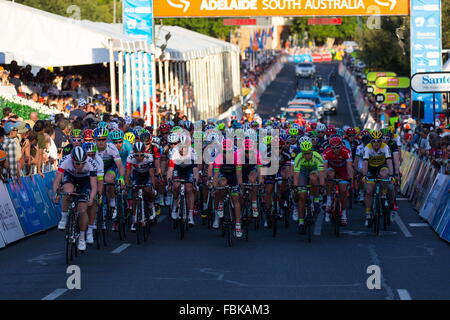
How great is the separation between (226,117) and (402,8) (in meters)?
16.0

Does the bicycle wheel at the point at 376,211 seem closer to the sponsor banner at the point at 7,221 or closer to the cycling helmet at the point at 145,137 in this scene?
the cycling helmet at the point at 145,137

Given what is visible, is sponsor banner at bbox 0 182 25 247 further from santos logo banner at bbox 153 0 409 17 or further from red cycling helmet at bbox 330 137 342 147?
santos logo banner at bbox 153 0 409 17

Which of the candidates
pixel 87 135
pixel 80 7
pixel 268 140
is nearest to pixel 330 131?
pixel 268 140

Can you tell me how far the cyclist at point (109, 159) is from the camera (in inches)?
735

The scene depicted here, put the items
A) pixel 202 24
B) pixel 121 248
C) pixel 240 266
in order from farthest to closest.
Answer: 1. pixel 202 24
2. pixel 121 248
3. pixel 240 266

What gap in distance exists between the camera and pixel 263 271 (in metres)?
15.1

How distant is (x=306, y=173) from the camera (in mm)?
20016

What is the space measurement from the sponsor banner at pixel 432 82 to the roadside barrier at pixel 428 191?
181 cm

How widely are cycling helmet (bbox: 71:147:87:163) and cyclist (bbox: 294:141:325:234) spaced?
4.63 meters

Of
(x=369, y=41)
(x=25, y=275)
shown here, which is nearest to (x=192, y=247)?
(x=25, y=275)

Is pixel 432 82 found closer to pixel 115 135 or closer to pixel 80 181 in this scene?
pixel 115 135

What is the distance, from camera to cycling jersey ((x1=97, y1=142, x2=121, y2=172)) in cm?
1892

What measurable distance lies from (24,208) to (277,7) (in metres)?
26.7

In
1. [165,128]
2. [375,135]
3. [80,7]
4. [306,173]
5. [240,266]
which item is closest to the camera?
[240,266]
